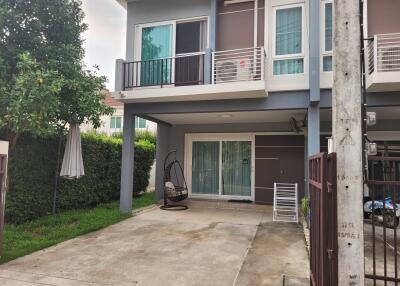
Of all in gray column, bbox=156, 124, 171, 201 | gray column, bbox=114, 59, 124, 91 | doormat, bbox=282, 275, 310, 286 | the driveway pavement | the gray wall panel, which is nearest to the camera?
doormat, bbox=282, 275, 310, 286

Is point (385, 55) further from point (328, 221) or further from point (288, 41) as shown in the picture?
point (328, 221)

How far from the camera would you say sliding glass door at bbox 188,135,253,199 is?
37.0ft

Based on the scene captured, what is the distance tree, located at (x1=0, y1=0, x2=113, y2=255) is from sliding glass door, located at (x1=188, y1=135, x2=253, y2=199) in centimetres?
485

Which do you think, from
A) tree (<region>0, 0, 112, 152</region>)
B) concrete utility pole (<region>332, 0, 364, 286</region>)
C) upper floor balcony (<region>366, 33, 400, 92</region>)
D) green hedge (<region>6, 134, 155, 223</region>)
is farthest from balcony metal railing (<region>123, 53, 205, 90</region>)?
concrete utility pole (<region>332, 0, 364, 286</region>)

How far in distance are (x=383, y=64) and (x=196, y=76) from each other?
4.69 meters

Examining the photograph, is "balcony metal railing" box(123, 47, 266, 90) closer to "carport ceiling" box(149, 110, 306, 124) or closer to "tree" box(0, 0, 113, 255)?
"carport ceiling" box(149, 110, 306, 124)

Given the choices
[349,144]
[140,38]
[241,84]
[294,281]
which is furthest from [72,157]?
[349,144]

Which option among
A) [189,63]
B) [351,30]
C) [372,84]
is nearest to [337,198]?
[351,30]

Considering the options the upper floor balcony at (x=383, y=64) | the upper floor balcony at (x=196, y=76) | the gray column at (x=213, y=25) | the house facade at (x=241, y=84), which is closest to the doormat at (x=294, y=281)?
the house facade at (x=241, y=84)

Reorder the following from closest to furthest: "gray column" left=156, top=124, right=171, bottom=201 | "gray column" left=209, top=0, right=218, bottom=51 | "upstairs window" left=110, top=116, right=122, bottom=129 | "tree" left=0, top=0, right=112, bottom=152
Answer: "tree" left=0, top=0, right=112, bottom=152 → "gray column" left=209, top=0, right=218, bottom=51 → "gray column" left=156, top=124, right=171, bottom=201 → "upstairs window" left=110, top=116, right=122, bottom=129

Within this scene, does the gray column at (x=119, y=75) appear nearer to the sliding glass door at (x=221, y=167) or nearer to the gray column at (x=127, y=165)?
the gray column at (x=127, y=165)

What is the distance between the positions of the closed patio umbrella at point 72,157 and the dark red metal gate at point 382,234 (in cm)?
650

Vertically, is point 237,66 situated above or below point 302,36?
below

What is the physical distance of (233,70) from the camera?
832 cm
